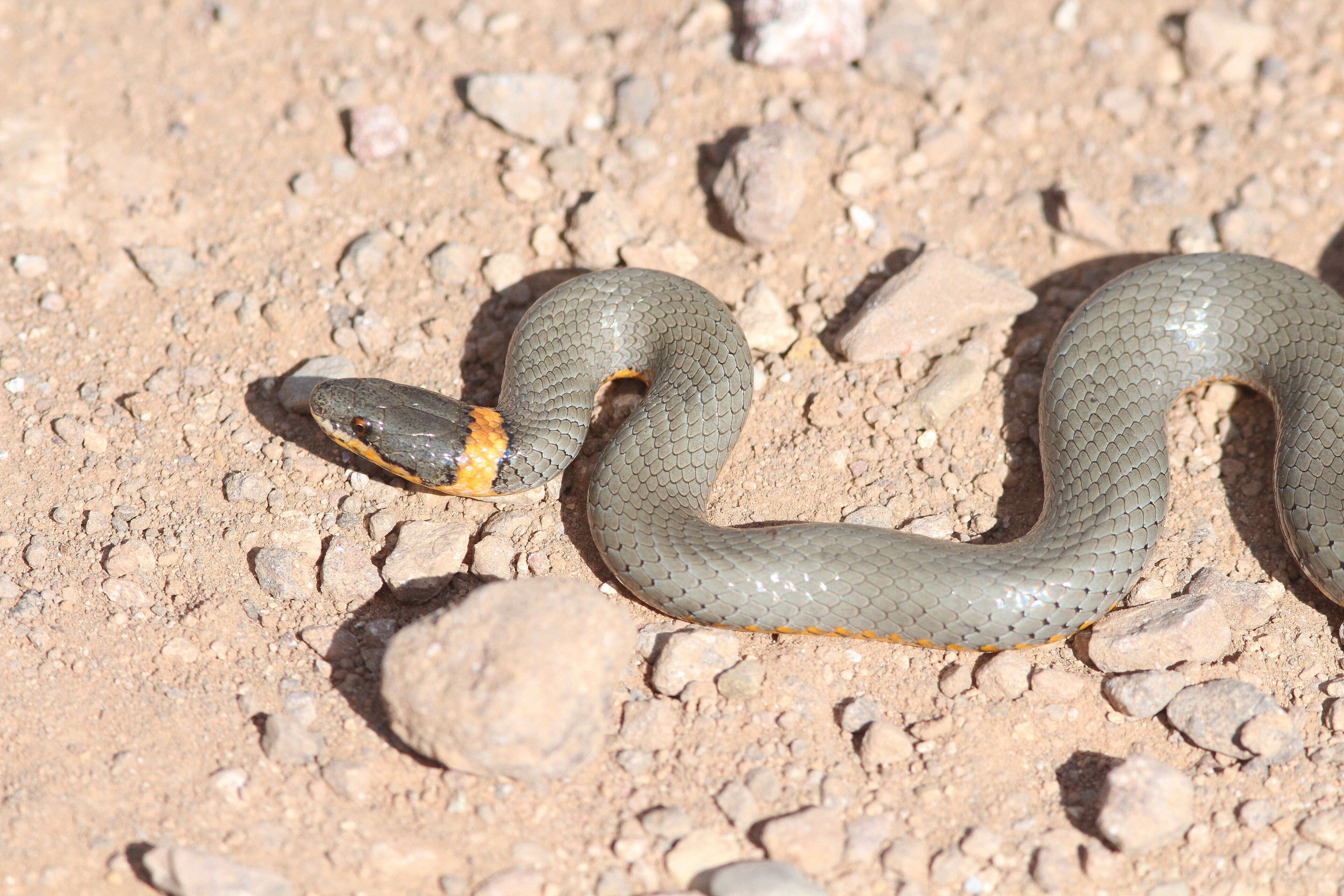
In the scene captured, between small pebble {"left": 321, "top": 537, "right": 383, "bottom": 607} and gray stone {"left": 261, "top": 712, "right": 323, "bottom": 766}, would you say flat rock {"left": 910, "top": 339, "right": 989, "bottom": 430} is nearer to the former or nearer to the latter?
small pebble {"left": 321, "top": 537, "right": 383, "bottom": 607}

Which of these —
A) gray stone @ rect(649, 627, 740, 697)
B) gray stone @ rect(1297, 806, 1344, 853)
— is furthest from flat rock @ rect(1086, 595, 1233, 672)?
gray stone @ rect(649, 627, 740, 697)

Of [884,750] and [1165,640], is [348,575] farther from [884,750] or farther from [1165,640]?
[1165,640]

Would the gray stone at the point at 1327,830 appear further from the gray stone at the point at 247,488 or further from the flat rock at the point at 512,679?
the gray stone at the point at 247,488

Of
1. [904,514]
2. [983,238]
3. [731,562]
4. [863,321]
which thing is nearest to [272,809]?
[731,562]

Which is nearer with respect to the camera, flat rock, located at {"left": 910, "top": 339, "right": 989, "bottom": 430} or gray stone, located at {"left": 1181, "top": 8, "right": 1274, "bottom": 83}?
flat rock, located at {"left": 910, "top": 339, "right": 989, "bottom": 430}

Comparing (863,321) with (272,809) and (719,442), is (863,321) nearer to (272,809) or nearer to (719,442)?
(719,442)

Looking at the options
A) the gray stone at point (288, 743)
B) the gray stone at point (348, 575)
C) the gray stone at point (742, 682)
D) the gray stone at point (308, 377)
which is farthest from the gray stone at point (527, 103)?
the gray stone at point (288, 743)
